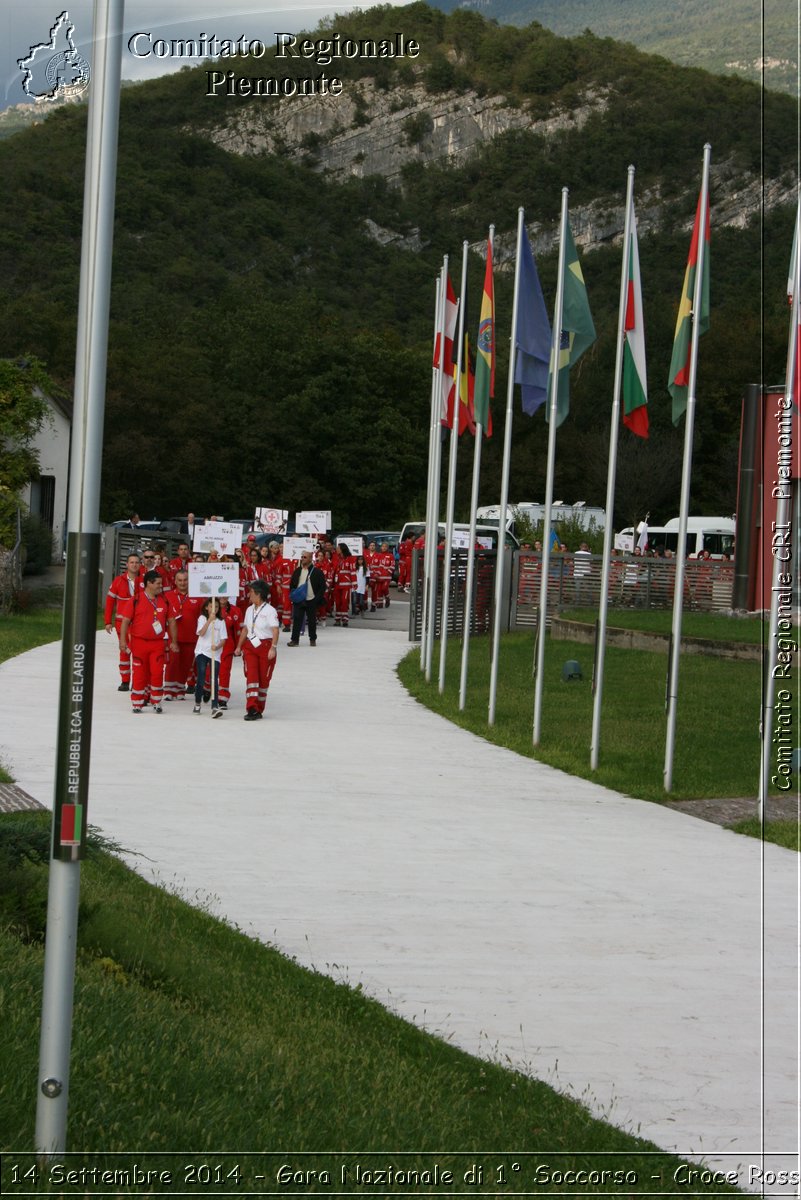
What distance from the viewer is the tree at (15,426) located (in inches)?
1206

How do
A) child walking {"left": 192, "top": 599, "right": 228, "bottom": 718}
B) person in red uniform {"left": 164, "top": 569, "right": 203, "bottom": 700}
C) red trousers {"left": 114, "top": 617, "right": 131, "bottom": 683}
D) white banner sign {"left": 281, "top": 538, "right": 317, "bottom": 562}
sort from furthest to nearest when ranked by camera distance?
white banner sign {"left": 281, "top": 538, "right": 317, "bottom": 562} → red trousers {"left": 114, "top": 617, "right": 131, "bottom": 683} → person in red uniform {"left": 164, "top": 569, "right": 203, "bottom": 700} → child walking {"left": 192, "top": 599, "right": 228, "bottom": 718}

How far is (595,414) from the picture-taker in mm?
74438

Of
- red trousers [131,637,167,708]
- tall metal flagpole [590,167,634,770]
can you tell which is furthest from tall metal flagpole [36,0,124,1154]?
red trousers [131,637,167,708]

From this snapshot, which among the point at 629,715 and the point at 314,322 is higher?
the point at 314,322

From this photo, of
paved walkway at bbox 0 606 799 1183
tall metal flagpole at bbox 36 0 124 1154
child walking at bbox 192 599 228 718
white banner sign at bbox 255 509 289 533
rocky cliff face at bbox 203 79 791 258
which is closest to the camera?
tall metal flagpole at bbox 36 0 124 1154

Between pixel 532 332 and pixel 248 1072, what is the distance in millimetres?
14051

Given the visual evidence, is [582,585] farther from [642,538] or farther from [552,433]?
[552,433]

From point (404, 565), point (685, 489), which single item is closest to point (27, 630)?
point (685, 489)

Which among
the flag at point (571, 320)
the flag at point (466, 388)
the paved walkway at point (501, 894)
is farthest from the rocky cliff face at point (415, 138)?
the paved walkway at point (501, 894)

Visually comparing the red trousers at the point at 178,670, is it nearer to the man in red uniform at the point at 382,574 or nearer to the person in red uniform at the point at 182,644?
the person in red uniform at the point at 182,644

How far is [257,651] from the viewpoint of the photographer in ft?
61.4

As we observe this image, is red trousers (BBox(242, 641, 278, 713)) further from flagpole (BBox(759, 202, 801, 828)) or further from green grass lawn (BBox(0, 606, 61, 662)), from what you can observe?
flagpole (BBox(759, 202, 801, 828))

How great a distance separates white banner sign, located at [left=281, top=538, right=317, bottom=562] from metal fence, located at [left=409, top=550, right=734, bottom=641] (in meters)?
2.60

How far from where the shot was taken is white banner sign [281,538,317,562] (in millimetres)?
31609
